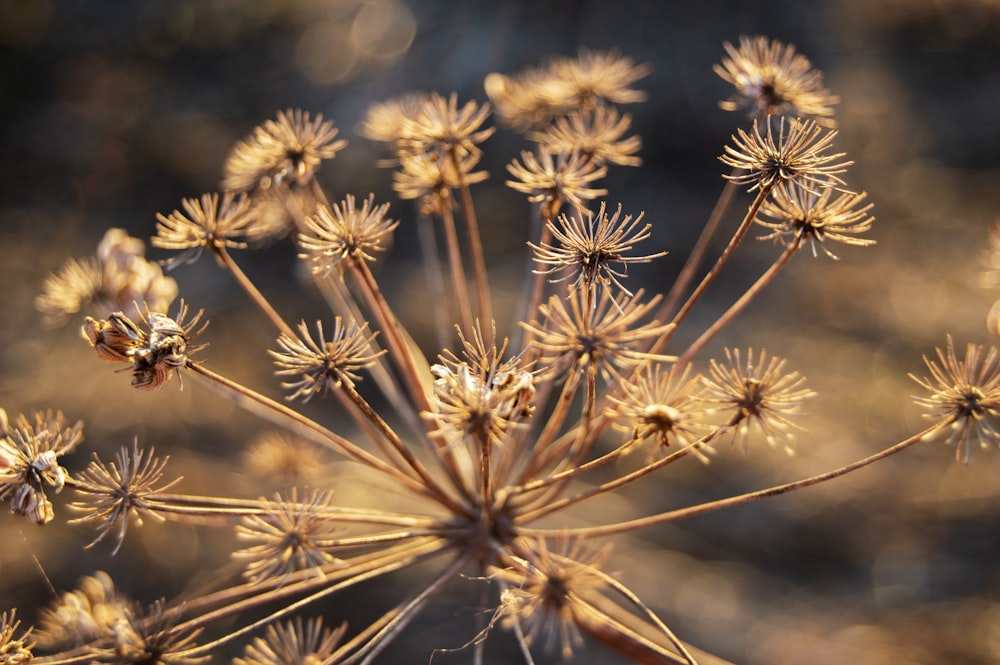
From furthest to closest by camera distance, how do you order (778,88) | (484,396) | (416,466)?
(778,88)
(416,466)
(484,396)

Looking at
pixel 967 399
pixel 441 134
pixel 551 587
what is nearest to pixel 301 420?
pixel 551 587

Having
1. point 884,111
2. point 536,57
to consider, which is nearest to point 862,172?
point 884,111

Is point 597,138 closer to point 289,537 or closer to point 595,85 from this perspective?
point 595,85

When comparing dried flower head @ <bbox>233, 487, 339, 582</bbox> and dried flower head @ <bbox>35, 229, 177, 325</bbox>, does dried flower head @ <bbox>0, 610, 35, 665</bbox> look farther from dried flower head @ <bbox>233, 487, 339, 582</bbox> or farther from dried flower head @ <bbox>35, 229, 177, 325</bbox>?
dried flower head @ <bbox>35, 229, 177, 325</bbox>

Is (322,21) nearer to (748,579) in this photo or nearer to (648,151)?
(648,151)

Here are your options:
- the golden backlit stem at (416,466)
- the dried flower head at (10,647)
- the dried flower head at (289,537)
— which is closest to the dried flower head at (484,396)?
the golden backlit stem at (416,466)

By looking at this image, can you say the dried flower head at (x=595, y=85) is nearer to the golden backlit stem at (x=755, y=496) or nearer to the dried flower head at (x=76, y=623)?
the golden backlit stem at (x=755, y=496)

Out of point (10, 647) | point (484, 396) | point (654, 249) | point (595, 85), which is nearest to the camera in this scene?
point (484, 396)
